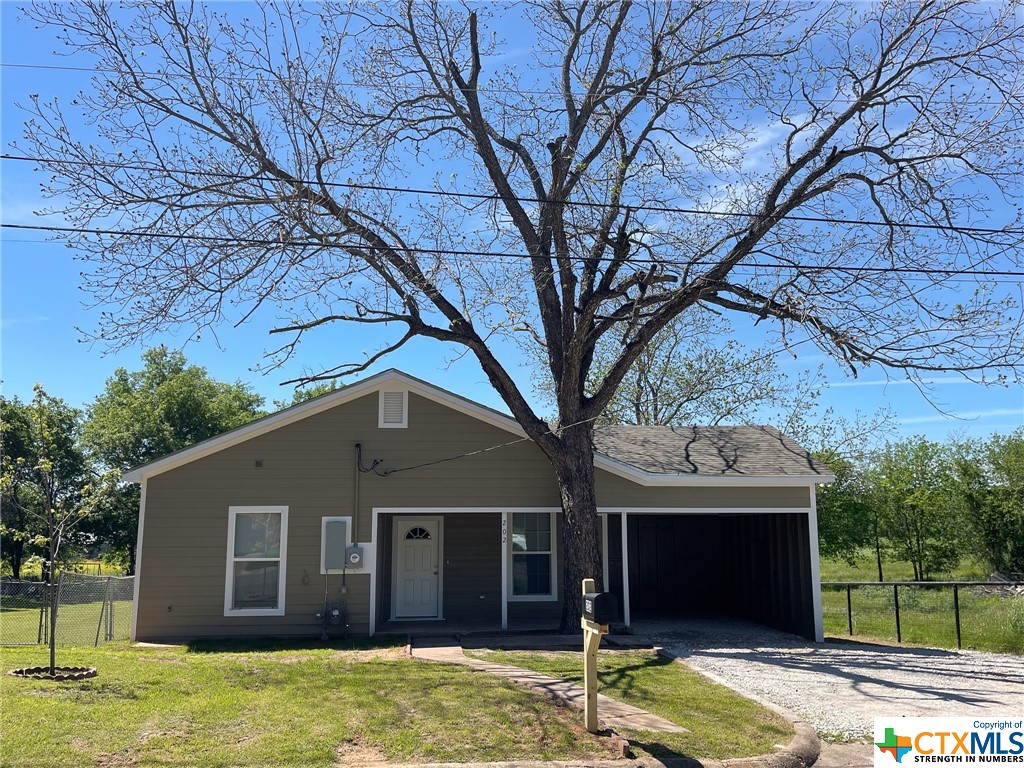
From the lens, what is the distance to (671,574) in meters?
17.9

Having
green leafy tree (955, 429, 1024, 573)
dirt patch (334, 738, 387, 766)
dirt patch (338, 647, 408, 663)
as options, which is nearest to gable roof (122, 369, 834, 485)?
dirt patch (338, 647, 408, 663)

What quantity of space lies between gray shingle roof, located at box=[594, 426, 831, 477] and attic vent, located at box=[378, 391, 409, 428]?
369cm

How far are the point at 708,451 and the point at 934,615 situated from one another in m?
7.65

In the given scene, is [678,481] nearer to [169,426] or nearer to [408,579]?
[408,579]

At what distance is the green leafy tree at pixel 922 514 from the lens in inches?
1025

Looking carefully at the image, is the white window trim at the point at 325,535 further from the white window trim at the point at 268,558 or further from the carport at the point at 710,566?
the carport at the point at 710,566

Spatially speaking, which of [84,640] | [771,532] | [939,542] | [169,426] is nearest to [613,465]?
[771,532]

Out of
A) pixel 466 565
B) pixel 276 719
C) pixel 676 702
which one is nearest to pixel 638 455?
pixel 466 565

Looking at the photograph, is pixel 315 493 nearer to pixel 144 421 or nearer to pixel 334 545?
pixel 334 545

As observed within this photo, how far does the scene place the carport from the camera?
586 inches

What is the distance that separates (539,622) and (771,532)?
16.1 feet

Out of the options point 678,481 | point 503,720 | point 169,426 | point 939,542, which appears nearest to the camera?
point 503,720

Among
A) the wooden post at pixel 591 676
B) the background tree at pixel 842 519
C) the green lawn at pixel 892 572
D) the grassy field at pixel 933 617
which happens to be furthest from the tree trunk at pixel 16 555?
the wooden post at pixel 591 676

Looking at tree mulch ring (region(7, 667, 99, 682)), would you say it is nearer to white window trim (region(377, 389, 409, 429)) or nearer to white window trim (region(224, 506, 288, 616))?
white window trim (region(224, 506, 288, 616))
